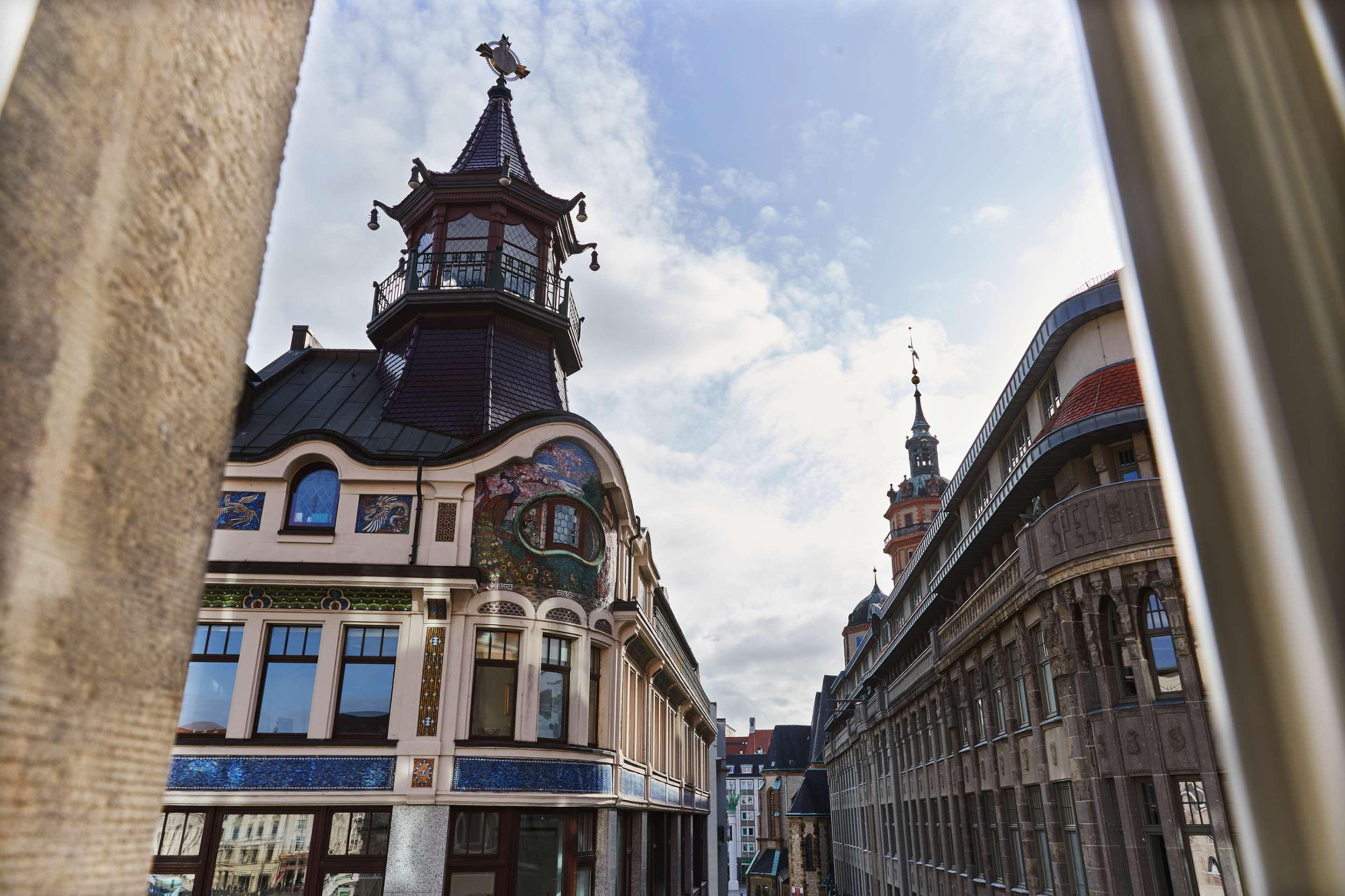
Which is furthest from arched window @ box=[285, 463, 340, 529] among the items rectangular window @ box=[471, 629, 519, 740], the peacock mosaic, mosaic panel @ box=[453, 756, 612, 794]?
mosaic panel @ box=[453, 756, 612, 794]

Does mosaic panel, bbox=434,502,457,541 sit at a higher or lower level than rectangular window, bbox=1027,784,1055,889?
higher

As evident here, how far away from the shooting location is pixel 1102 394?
1692 cm

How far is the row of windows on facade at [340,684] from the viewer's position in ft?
52.5

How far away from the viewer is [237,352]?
2232mm

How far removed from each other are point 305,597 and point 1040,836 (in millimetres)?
16763

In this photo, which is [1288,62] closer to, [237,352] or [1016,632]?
[237,352]

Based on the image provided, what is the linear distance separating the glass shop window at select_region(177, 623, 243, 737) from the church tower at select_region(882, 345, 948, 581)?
62.5 m

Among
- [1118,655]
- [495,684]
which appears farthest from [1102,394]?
[495,684]

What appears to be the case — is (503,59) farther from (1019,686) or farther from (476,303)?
(1019,686)

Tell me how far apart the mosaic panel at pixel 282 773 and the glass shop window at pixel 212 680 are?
583mm

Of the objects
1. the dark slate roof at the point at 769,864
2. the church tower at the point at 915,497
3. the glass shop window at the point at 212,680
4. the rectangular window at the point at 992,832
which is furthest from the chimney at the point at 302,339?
the dark slate roof at the point at 769,864

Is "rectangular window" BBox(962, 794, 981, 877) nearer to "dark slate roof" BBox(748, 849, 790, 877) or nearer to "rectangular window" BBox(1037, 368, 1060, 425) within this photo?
"rectangular window" BBox(1037, 368, 1060, 425)

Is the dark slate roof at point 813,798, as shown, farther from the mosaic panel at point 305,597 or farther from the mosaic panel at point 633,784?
the mosaic panel at point 305,597

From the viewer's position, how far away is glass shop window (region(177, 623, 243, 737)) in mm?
15891
